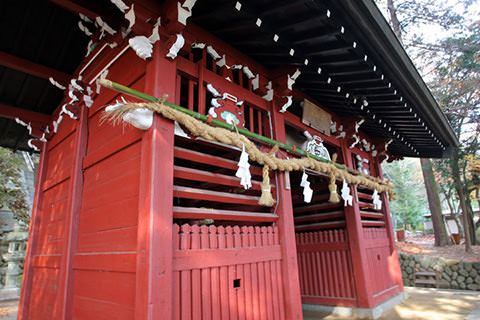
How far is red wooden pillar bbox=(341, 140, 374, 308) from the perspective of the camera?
5184 millimetres

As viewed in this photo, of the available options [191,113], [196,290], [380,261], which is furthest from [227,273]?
[380,261]

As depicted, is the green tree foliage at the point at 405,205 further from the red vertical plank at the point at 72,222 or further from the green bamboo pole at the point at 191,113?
the red vertical plank at the point at 72,222

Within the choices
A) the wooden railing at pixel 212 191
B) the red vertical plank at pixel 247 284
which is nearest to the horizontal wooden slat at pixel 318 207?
the wooden railing at pixel 212 191

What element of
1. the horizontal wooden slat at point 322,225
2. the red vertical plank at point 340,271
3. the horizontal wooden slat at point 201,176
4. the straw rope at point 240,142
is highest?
the straw rope at point 240,142

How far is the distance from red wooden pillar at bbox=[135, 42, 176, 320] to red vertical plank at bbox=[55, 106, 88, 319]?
5.25ft

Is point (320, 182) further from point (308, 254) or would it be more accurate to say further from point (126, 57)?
point (126, 57)

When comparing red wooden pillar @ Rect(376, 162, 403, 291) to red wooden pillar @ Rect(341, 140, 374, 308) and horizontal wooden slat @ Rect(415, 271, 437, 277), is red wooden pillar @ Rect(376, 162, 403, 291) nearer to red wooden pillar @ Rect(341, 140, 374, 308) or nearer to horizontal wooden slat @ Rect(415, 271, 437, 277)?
red wooden pillar @ Rect(341, 140, 374, 308)

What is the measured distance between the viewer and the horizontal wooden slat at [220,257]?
2475 mm

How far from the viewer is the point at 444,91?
11.8m

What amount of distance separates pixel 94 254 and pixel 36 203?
2778 mm

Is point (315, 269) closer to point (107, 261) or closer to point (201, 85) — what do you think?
point (107, 261)

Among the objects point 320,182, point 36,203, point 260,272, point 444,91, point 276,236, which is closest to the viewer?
point 260,272

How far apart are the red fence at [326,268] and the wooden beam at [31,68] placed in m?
5.36

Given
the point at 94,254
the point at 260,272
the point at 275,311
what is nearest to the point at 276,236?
the point at 260,272
